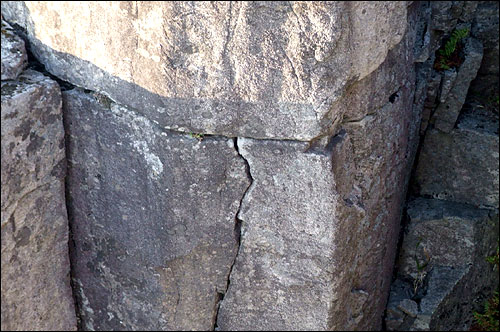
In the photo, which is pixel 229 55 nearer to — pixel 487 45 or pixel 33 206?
Answer: pixel 33 206

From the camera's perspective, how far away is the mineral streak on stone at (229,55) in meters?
2.88

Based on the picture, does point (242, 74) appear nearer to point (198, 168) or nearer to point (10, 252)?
point (198, 168)

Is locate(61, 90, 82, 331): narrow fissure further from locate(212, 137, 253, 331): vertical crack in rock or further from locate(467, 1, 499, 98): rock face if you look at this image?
locate(467, 1, 499, 98): rock face

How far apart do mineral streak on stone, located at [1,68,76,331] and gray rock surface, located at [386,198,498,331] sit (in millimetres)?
1901

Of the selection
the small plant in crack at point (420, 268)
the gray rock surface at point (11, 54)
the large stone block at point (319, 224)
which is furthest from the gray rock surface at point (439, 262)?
the gray rock surface at point (11, 54)

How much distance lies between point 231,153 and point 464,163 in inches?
71.2

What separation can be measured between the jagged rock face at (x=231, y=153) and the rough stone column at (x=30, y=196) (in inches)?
3.8

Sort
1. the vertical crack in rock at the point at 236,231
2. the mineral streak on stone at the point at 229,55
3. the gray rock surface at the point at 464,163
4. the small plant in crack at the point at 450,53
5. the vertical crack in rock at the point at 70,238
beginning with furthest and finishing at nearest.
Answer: the gray rock surface at the point at 464,163, the small plant in crack at the point at 450,53, the vertical crack in rock at the point at 70,238, the vertical crack in rock at the point at 236,231, the mineral streak on stone at the point at 229,55

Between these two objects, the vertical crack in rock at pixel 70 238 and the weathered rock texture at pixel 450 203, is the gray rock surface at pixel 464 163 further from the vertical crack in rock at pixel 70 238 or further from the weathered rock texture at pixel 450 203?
the vertical crack in rock at pixel 70 238

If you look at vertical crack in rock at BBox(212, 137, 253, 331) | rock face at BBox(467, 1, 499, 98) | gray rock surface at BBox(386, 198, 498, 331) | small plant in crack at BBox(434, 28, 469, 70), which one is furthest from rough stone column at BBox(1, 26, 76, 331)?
rock face at BBox(467, 1, 499, 98)

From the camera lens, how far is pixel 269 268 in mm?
3496

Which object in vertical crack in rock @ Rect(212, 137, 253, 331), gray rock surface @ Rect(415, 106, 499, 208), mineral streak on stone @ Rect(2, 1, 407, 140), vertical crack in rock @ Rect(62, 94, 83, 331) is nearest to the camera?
mineral streak on stone @ Rect(2, 1, 407, 140)

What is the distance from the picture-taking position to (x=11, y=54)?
3176mm

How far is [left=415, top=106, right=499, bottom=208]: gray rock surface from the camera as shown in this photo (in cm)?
432
